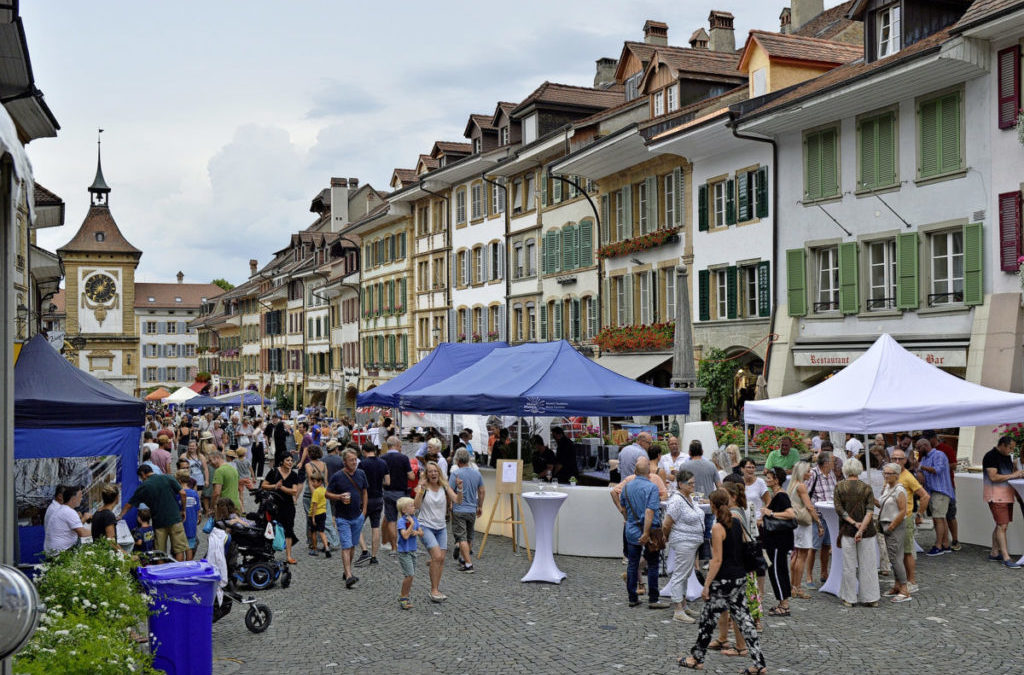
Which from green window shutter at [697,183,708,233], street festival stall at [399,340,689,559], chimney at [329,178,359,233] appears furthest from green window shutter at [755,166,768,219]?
chimney at [329,178,359,233]

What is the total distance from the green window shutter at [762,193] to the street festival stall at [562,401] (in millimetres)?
10733

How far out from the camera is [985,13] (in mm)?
20609

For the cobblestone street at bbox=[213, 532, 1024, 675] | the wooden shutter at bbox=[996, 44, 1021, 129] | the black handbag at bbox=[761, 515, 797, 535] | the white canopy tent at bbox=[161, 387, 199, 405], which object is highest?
the wooden shutter at bbox=[996, 44, 1021, 129]

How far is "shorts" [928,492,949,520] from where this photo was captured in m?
14.9

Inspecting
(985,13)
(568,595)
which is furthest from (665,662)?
(985,13)

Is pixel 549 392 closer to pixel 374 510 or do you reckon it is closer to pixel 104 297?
pixel 374 510

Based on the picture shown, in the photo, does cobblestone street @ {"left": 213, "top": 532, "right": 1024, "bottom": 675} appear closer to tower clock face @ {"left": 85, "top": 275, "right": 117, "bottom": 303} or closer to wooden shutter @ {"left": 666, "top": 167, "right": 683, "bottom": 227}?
wooden shutter @ {"left": 666, "top": 167, "right": 683, "bottom": 227}

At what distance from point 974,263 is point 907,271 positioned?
176 cm

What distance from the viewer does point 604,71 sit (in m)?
47.3

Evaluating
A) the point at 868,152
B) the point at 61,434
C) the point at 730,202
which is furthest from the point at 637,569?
the point at 730,202

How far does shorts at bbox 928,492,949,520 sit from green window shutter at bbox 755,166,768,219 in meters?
13.6

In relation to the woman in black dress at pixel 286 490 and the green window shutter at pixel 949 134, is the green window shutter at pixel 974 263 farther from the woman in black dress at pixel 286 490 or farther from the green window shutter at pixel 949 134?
the woman in black dress at pixel 286 490

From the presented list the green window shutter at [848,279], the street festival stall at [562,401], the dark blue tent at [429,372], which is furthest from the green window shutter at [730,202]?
the street festival stall at [562,401]

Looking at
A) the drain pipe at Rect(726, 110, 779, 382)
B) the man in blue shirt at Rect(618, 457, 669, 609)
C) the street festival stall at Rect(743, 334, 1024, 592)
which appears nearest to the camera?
the man in blue shirt at Rect(618, 457, 669, 609)
